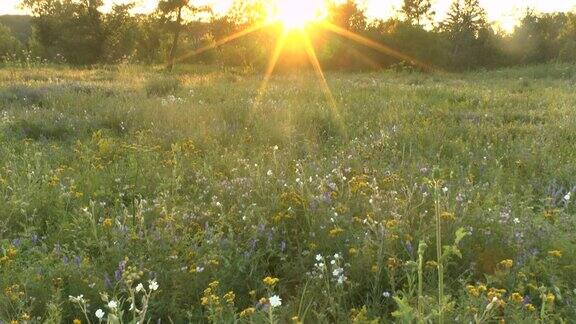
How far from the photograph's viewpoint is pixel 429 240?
123 inches

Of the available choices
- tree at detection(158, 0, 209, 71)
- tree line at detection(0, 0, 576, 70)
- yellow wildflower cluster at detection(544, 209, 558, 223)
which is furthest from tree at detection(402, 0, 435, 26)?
yellow wildflower cluster at detection(544, 209, 558, 223)

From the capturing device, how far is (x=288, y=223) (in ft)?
11.4

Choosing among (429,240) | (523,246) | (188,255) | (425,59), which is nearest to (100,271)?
(188,255)

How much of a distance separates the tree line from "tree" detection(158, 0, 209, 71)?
1.9 inches

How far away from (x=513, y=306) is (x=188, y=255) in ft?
5.53

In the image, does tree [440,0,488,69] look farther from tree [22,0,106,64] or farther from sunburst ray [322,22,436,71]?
tree [22,0,106,64]

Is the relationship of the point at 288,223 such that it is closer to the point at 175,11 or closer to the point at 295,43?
the point at 175,11

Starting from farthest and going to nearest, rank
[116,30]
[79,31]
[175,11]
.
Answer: [116,30] → [79,31] → [175,11]

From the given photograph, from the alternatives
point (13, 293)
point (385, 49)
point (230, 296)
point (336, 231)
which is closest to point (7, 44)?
point (385, 49)

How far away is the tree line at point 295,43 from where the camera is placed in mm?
28734

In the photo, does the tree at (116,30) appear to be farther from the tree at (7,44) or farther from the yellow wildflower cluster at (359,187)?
the yellow wildflower cluster at (359,187)

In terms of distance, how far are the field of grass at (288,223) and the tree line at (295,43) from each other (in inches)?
767

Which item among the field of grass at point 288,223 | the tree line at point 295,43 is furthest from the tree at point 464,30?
the field of grass at point 288,223

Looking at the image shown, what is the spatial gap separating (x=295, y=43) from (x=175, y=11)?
6850 millimetres
